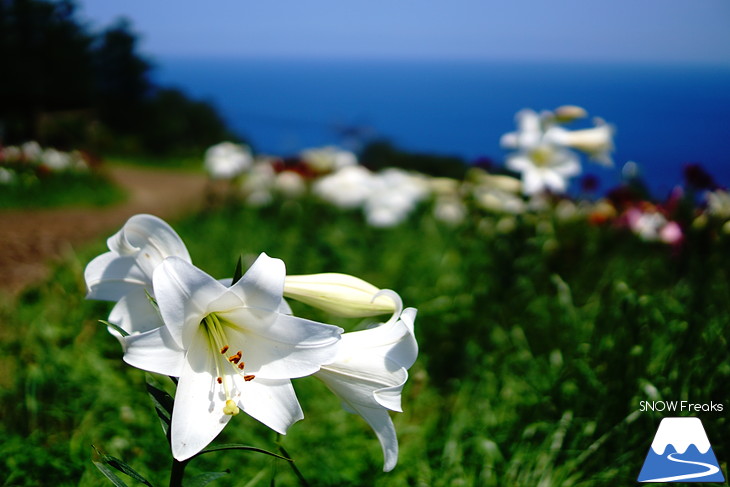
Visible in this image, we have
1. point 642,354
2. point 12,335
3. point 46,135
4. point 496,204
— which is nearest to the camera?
point 642,354

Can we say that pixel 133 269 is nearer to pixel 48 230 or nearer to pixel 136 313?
pixel 136 313

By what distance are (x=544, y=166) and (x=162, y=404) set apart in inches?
77.3

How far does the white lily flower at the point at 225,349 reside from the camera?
0.80 m

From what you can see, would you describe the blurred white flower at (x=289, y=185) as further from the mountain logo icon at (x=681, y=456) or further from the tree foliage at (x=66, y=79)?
the mountain logo icon at (x=681, y=456)

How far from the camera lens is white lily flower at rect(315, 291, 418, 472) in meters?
0.90

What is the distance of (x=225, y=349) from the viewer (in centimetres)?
86

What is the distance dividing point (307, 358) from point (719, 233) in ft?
6.96

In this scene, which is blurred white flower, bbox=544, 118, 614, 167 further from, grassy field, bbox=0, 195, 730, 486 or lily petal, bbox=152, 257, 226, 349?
lily petal, bbox=152, 257, 226, 349

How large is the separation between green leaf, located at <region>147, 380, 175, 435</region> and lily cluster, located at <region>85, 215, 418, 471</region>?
0.22ft

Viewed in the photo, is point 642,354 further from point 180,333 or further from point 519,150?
point 180,333

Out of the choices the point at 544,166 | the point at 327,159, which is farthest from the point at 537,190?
the point at 327,159

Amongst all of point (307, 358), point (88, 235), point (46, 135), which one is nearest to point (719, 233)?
point (307, 358)

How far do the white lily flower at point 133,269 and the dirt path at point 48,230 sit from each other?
8.58 feet

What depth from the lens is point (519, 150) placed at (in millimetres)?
2365
